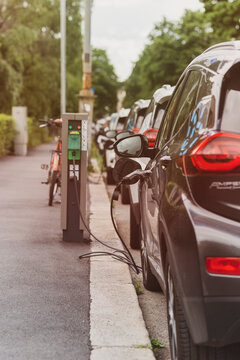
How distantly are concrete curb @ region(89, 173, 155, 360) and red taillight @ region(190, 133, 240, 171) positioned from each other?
1.59 m

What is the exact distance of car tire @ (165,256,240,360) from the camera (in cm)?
349

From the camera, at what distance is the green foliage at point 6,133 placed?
25.6m

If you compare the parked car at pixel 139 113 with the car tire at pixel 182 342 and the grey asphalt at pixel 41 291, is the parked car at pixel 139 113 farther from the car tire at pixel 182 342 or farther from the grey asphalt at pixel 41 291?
the car tire at pixel 182 342

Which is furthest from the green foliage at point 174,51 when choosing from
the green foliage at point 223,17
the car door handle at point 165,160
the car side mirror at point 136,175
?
the car door handle at point 165,160

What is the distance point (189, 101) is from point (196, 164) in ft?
2.97

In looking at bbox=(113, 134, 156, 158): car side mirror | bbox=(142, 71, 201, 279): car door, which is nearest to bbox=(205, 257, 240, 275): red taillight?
bbox=(142, 71, 201, 279): car door

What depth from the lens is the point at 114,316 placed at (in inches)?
211

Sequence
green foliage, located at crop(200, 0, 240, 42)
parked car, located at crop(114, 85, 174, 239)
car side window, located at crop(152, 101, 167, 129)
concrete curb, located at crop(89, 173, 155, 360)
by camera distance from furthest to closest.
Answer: green foliage, located at crop(200, 0, 240, 42)
car side window, located at crop(152, 101, 167, 129)
parked car, located at crop(114, 85, 174, 239)
concrete curb, located at crop(89, 173, 155, 360)

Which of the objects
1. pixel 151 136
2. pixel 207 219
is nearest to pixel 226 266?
pixel 207 219

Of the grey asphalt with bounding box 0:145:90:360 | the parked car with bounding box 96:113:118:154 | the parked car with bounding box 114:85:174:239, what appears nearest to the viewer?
the grey asphalt with bounding box 0:145:90:360

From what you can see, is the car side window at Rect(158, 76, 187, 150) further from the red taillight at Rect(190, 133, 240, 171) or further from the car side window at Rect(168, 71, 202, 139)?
the red taillight at Rect(190, 133, 240, 171)

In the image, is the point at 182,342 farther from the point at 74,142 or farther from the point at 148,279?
the point at 74,142

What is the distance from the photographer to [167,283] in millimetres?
4070

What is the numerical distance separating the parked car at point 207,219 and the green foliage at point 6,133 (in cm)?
2172
